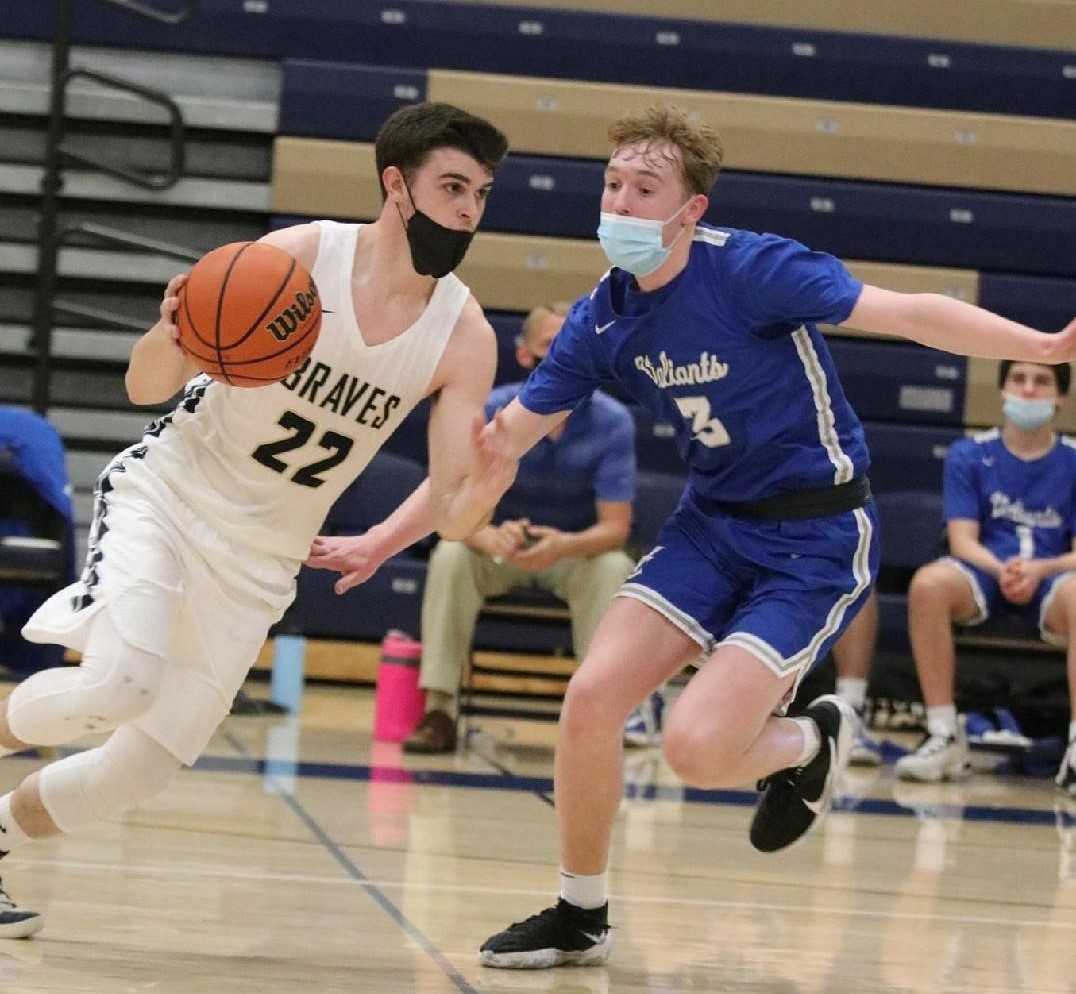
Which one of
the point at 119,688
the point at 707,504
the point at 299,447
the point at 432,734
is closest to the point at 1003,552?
the point at 432,734

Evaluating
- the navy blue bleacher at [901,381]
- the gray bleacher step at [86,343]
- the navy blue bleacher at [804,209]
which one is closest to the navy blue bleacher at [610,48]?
the navy blue bleacher at [804,209]

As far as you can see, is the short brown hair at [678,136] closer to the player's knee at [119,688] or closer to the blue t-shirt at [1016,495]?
the player's knee at [119,688]

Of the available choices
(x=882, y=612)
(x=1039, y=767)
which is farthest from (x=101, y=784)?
(x=882, y=612)

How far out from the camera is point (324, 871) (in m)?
4.18

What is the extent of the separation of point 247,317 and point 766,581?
3.73ft

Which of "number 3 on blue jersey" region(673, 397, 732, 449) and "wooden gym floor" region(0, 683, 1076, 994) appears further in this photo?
"number 3 on blue jersey" region(673, 397, 732, 449)

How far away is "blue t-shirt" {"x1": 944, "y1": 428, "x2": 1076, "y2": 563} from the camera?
6898 mm

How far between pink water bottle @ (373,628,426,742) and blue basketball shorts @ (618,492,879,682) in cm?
318

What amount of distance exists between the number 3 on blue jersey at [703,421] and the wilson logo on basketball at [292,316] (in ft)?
2.43

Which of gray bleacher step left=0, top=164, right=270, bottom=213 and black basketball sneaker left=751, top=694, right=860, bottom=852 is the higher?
gray bleacher step left=0, top=164, right=270, bottom=213

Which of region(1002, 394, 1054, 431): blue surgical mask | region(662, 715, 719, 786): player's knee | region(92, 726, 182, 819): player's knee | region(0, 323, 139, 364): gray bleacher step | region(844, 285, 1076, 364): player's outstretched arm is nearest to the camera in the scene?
region(844, 285, 1076, 364): player's outstretched arm

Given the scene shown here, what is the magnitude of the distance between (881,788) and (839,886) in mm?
1943

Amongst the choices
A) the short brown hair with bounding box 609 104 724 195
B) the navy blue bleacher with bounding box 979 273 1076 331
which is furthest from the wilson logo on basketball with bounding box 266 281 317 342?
the navy blue bleacher with bounding box 979 273 1076 331

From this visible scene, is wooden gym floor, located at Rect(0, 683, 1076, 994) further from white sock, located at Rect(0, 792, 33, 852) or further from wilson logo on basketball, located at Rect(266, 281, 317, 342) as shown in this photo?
wilson logo on basketball, located at Rect(266, 281, 317, 342)
